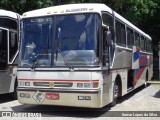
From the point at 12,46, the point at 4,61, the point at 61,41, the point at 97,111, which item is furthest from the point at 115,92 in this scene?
the point at 12,46

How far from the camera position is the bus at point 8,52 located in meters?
11.4

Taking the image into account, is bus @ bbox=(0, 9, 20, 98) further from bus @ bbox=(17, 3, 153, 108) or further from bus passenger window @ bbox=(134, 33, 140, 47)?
bus passenger window @ bbox=(134, 33, 140, 47)

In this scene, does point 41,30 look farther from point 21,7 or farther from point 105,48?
point 21,7

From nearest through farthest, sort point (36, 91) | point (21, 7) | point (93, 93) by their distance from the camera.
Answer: point (93, 93)
point (36, 91)
point (21, 7)

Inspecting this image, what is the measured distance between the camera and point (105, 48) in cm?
934

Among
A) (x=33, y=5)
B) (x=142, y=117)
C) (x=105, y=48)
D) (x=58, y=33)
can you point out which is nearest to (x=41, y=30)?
(x=58, y=33)

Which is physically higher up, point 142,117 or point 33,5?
point 33,5

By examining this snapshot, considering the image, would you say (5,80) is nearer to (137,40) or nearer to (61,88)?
(61,88)

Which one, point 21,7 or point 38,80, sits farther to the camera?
point 21,7

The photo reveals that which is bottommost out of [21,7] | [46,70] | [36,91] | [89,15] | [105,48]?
[36,91]

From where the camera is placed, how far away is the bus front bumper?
8602 millimetres

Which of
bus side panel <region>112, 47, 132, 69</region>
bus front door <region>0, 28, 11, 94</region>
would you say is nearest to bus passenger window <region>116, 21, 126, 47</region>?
bus side panel <region>112, 47, 132, 69</region>

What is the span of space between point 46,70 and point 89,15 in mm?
1908

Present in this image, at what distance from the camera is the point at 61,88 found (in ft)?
29.1
